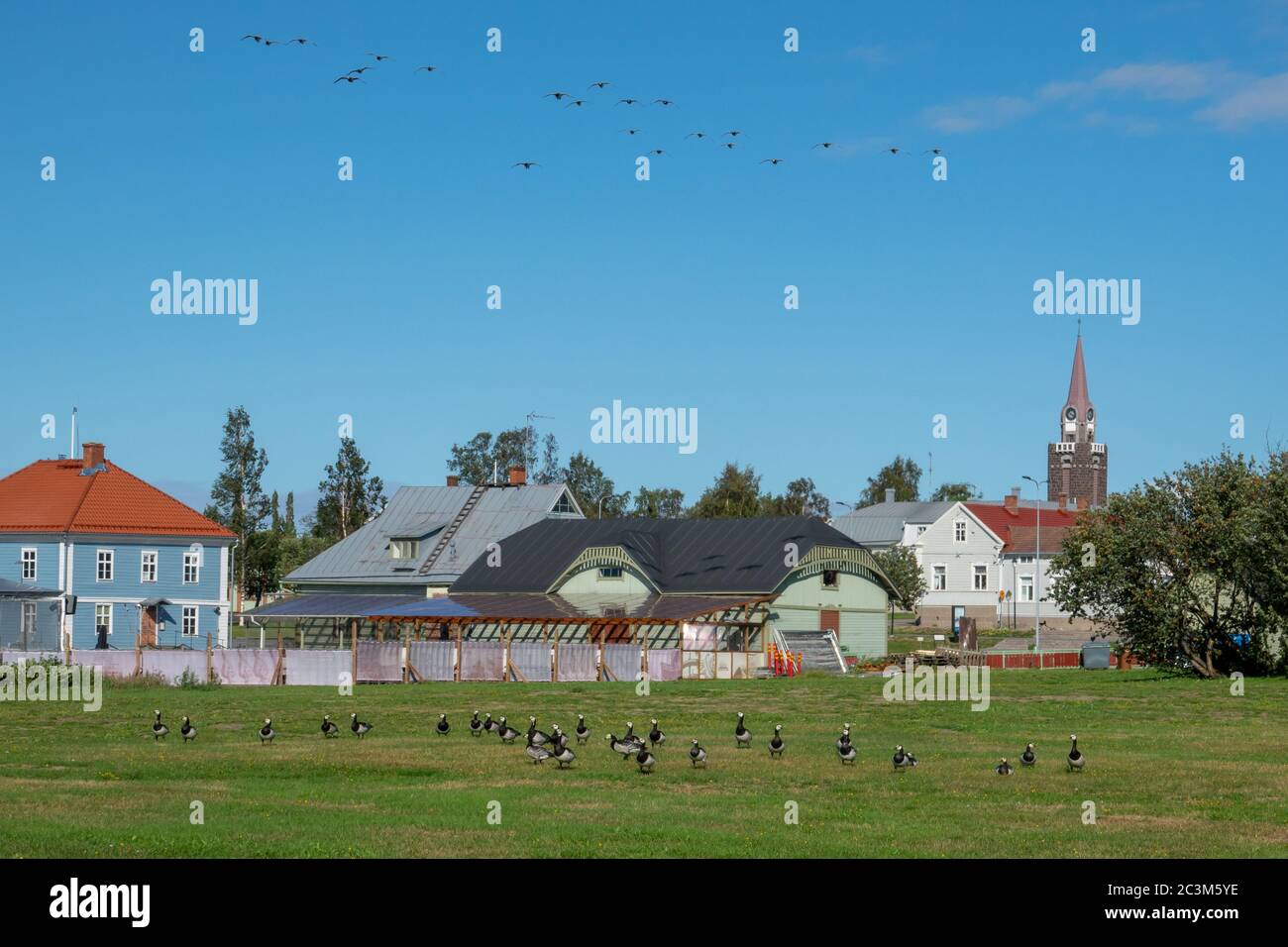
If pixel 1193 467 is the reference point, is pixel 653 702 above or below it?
below

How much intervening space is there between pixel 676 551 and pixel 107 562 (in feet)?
84.7

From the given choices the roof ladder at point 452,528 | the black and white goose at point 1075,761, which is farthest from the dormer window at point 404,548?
the black and white goose at point 1075,761

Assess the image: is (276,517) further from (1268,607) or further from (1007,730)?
(1007,730)

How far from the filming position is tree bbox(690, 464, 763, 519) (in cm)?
11325

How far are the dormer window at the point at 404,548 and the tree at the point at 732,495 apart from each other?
108ft

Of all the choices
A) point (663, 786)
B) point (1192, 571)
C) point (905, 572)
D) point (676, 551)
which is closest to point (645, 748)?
point (663, 786)

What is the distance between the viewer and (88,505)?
74.1 meters

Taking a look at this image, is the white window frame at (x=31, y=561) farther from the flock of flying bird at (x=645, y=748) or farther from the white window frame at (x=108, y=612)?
the flock of flying bird at (x=645, y=748)

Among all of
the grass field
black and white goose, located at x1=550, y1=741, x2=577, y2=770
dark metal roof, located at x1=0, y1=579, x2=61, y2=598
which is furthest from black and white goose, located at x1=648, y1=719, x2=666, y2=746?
dark metal roof, located at x1=0, y1=579, x2=61, y2=598

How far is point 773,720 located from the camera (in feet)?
113

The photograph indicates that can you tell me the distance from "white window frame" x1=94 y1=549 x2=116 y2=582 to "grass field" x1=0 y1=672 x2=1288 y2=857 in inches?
1409

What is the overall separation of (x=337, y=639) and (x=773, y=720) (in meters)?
43.5

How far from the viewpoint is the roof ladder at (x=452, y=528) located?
3204 inches
